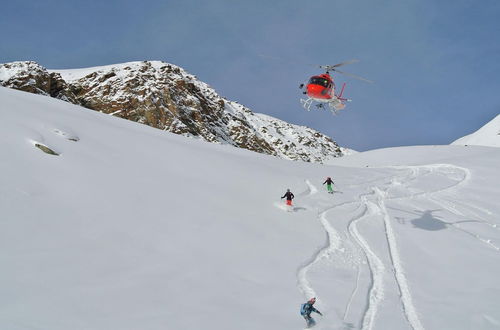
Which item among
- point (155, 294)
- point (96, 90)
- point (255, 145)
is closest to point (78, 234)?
point (155, 294)

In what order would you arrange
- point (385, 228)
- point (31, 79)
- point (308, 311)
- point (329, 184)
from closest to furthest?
point (308, 311) < point (385, 228) < point (329, 184) < point (31, 79)

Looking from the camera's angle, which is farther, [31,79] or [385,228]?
[31,79]

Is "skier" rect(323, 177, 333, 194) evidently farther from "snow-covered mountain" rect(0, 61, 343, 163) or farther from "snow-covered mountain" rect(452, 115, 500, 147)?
"snow-covered mountain" rect(452, 115, 500, 147)

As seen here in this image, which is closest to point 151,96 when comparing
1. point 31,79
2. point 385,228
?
point 31,79

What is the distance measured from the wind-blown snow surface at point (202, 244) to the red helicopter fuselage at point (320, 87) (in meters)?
6.76

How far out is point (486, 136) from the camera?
580 feet

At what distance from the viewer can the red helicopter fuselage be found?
1158 inches

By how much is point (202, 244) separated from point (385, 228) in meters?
9.87

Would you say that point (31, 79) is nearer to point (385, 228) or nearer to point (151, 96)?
point (151, 96)

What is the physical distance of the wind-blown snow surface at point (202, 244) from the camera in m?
9.77

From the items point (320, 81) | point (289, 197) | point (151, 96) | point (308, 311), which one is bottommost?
point (308, 311)

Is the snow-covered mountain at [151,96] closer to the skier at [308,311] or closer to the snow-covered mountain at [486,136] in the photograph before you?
the skier at [308,311]

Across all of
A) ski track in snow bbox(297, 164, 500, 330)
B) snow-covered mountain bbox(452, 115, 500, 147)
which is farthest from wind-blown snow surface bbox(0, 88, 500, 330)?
snow-covered mountain bbox(452, 115, 500, 147)

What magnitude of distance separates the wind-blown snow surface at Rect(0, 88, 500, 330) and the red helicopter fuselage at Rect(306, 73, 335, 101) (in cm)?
676
